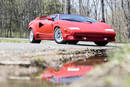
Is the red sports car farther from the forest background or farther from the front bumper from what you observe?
the forest background

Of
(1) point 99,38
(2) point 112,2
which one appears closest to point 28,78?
(1) point 99,38

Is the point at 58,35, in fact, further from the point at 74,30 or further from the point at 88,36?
the point at 88,36

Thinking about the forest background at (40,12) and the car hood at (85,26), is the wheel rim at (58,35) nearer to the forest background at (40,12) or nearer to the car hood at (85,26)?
the car hood at (85,26)

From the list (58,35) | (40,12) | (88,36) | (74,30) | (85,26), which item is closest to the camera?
(74,30)

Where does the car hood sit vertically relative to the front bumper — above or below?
above

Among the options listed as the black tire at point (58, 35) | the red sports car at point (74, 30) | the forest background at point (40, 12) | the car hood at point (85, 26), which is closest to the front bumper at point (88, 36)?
the red sports car at point (74, 30)

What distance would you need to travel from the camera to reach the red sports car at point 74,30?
7898mm

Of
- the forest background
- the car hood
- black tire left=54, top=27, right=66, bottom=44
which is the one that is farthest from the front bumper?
the forest background

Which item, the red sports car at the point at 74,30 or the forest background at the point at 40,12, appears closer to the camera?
the red sports car at the point at 74,30

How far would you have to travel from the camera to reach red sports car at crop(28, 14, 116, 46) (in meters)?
7.90

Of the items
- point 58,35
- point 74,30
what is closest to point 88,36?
point 74,30

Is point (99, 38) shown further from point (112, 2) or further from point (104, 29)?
point (112, 2)

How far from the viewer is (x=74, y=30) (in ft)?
25.6

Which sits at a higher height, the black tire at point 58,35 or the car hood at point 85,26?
the car hood at point 85,26
